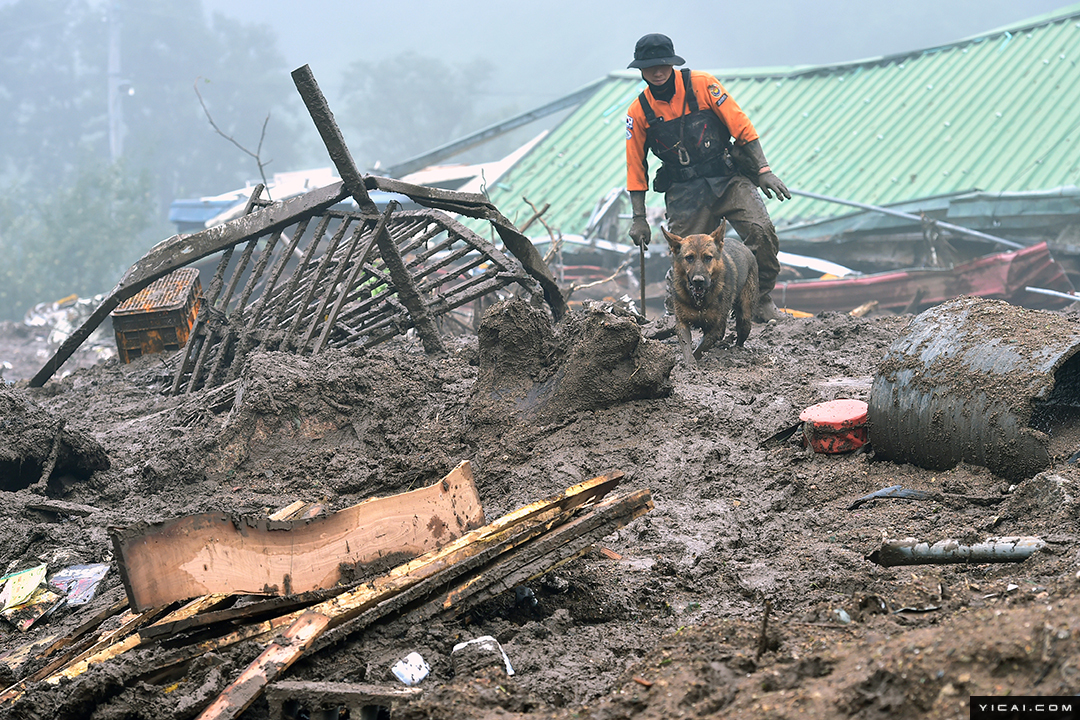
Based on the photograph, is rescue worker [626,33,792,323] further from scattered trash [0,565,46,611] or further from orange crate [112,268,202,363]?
scattered trash [0,565,46,611]

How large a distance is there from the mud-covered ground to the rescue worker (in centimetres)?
143

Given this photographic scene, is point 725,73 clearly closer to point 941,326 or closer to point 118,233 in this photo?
point 941,326

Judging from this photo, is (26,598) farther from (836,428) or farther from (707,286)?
(707,286)

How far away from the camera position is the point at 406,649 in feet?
9.14

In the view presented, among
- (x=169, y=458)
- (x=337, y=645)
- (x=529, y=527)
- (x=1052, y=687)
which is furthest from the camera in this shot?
(x=169, y=458)

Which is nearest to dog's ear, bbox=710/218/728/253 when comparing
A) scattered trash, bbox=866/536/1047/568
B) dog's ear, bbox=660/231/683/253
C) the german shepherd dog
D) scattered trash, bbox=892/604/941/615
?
the german shepherd dog

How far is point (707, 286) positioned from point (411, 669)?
487 centimetres

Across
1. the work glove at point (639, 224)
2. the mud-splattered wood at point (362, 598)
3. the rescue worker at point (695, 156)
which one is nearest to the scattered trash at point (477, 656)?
the mud-splattered wood at point (362, 598)

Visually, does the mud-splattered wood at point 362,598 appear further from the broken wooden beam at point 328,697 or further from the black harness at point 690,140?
the black harness at point 690,140

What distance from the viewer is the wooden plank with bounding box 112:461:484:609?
112 inches

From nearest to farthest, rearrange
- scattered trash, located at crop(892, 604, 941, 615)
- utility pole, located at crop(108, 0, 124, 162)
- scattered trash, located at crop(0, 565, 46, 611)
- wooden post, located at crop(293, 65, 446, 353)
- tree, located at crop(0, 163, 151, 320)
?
scattered trash, located at crop(892, 604, 941, 615) < scattered trash, located at crop(0, 565, 46, 611) < wooden post, located at crop(293, 65, 446, 353) < tree, located at crop(0, 163, 151, 320) < utility pole, located at crop(108, 0, 124, 162)

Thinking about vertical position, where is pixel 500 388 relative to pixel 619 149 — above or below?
below

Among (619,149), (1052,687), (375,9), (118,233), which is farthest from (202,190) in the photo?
(1052,687)

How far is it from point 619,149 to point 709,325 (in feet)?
38.2
